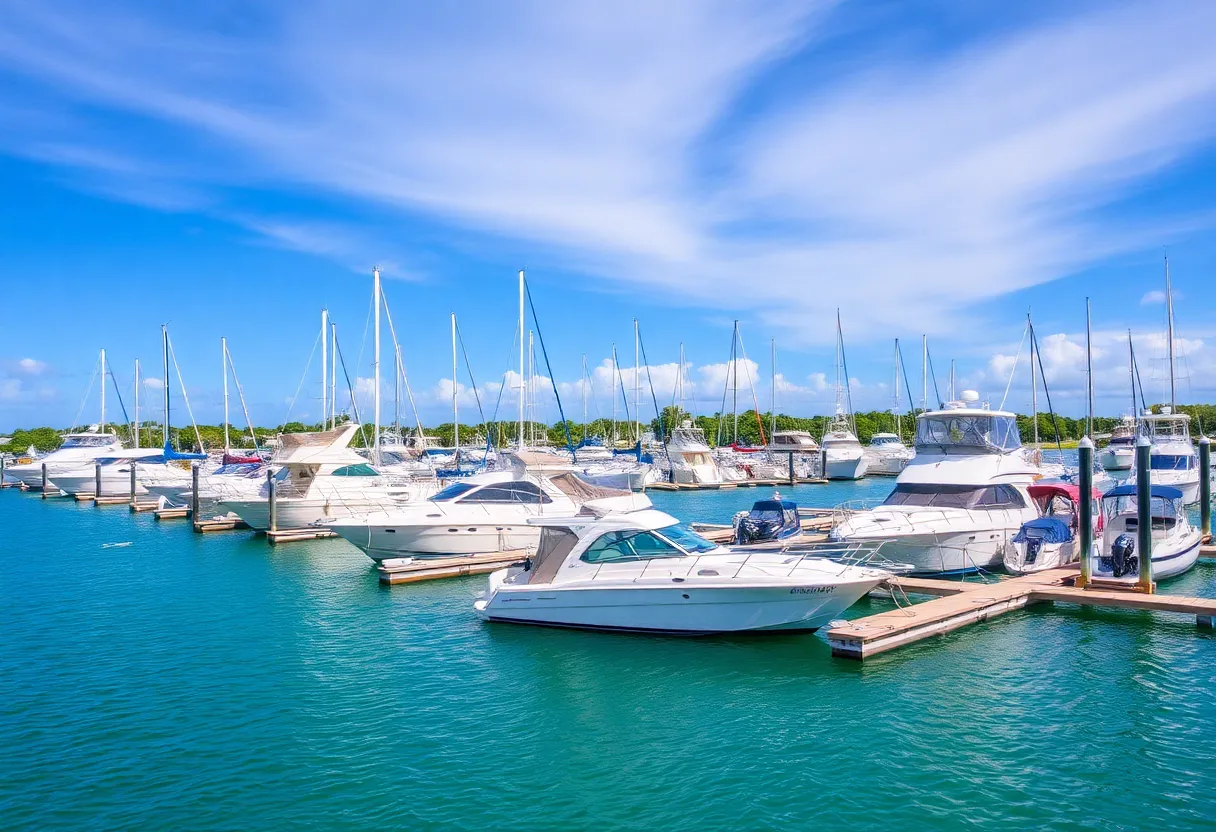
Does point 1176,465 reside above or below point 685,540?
above

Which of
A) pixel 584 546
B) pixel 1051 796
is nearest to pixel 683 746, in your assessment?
pixel 1051 796

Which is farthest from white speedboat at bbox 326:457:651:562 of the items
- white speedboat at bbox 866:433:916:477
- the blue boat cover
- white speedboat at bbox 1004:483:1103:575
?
white speedboat at bbox 866:433:916:477

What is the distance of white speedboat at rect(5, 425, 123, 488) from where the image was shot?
194 feet

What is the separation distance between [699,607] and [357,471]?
21905mm

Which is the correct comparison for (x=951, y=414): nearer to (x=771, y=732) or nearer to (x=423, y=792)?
(x=771, y=732)

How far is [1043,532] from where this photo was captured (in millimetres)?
21719

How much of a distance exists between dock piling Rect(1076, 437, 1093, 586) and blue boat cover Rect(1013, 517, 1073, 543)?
6.35 feet

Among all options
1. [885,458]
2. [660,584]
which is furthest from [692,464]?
[660,584]

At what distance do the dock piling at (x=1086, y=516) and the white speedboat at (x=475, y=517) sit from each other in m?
11.2

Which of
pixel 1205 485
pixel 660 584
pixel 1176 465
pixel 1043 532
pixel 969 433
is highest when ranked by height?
pixel 969 433

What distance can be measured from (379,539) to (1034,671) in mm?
18187

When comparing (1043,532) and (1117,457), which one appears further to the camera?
(1117,457)

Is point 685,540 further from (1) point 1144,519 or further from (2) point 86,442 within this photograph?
(2) point 86,442

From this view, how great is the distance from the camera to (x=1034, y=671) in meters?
14.7
